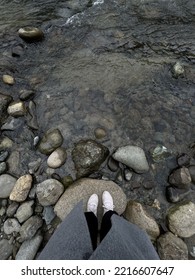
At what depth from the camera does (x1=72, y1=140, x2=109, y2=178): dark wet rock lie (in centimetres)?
257

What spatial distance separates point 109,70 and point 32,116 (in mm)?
1182

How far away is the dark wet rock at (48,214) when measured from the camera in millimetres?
2479

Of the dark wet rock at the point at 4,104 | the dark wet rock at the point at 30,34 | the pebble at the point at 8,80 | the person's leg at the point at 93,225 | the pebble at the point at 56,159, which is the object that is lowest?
the person's leg at the point at 93,225

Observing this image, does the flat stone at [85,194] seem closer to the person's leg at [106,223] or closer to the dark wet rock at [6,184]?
the person's leg at [106,223]

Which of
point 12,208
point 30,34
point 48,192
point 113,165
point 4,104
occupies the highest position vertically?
point 30,34

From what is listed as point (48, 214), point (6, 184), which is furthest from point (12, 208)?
point (48, 214)

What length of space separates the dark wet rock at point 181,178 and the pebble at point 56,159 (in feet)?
3.94

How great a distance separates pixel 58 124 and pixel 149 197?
1.36 metres

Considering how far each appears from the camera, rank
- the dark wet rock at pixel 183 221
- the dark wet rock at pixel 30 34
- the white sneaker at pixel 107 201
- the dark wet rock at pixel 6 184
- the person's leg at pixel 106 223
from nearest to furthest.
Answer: the person's leg at pixel 106 223
the dark wet rock at pixel 183 221
the white sneaker at pixel 107 201
the dark wet rock at pixel 6 184
the dark wet rock at pixel 30 34

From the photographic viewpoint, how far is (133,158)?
2.57m

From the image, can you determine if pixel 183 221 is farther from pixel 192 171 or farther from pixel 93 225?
pixel 93 225

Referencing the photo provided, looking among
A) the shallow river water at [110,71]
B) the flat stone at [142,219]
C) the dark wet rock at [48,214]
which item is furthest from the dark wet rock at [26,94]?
the flat stone at [142,219]
